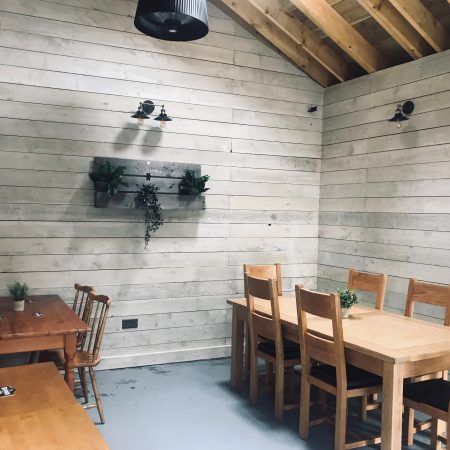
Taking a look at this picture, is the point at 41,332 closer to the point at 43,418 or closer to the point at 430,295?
the point at 43,418

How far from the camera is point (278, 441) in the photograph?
3.17 m

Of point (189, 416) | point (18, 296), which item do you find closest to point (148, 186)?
point (18, 296)

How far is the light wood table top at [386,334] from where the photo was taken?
2.62 m

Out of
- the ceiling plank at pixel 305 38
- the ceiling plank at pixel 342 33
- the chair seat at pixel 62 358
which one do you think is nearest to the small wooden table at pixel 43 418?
the chair seat at pixel 62 358

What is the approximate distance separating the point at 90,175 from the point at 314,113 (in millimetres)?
2546

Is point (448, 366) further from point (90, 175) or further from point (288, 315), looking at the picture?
point (90, 175)

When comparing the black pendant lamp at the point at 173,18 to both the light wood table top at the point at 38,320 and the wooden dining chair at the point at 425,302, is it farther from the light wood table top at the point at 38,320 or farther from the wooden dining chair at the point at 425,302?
the wooden dining chair at the point at 425,302

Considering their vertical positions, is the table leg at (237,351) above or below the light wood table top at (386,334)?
below

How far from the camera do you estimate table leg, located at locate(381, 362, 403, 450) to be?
8.46 ft

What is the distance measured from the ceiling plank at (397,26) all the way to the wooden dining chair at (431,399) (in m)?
2.74

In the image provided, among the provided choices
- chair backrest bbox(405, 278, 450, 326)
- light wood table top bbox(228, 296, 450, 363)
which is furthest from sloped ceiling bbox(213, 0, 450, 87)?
light wood table top bbox(228, 296, 450, 363)

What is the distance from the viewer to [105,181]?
422 centimetres

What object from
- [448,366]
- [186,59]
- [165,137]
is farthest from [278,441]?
[186,59]

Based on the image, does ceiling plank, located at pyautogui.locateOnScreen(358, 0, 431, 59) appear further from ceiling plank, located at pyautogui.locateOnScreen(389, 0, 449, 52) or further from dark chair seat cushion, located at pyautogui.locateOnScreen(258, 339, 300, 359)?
dark chair seat cushion, located at pyautogui.locateOnScreen(258, 339, 300, 359)
